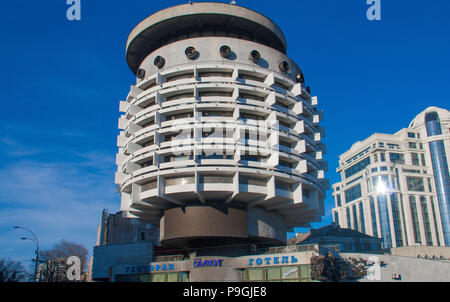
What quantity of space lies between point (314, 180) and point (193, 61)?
22537mm

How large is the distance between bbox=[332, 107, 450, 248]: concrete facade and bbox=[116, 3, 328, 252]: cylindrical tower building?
270 ft

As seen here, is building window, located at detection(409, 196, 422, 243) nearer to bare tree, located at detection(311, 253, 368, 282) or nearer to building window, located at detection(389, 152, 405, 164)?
building window, located at detection(389, 152, 405, 164)

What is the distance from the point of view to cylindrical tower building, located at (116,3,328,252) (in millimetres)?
47688

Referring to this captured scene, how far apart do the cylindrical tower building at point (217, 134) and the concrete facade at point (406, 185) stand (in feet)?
270

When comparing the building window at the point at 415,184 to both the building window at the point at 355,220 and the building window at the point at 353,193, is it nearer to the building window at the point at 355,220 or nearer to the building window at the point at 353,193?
the building window at the point at 353,193

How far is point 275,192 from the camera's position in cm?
4772

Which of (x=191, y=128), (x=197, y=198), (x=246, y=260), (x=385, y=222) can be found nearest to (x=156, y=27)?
(x=191, y=128)

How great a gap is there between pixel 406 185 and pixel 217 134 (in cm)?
10541

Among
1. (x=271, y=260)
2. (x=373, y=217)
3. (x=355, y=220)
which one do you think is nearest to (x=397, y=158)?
(x=373, y=217)

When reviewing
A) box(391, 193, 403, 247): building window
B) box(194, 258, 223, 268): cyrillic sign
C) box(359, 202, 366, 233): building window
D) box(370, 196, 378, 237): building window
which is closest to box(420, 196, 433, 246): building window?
box(391, 193, 403, 247): building window

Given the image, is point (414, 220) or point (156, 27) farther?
point (414, 220)

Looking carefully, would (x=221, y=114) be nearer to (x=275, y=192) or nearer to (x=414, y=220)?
(x=275, y=192)

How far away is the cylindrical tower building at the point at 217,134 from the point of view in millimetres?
47688
